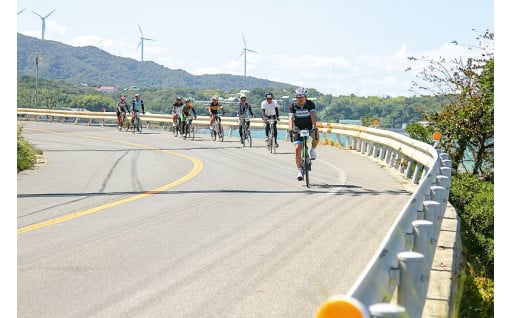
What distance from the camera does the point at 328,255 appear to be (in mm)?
9047

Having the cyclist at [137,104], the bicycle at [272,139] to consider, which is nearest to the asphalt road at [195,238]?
the bicycle at [272,139]

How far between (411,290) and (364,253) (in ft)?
14.3

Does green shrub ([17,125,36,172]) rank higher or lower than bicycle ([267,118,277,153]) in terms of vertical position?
lower

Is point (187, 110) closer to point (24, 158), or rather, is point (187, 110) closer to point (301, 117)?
point (24, 158)

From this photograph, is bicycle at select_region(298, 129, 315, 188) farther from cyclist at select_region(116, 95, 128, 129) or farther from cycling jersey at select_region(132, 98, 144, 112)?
cyclist at select_region(116, 95, 128, 129)

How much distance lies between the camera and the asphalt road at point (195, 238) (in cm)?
703

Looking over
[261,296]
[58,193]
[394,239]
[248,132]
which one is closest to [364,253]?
[261,296]

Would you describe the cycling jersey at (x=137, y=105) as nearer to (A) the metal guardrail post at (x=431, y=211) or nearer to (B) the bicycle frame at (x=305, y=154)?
(B) the bicycle frame at (x=305, y=154)

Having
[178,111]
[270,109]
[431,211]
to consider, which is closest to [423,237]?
[431,211]

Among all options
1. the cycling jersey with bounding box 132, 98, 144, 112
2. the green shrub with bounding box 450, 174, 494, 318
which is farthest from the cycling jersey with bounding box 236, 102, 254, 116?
the green shrub with bounding box 450, 174, 494, 318

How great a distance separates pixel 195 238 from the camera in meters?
10.2

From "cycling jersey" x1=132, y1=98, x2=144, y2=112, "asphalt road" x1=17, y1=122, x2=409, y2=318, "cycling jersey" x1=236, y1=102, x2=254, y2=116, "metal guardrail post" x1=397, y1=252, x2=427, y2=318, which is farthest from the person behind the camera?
"cycling jersey" x1=132, y1=98, x2=144, y2=112

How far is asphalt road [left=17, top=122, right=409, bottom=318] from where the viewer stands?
7031mm

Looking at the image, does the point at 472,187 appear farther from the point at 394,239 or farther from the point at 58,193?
the point at 394,239
